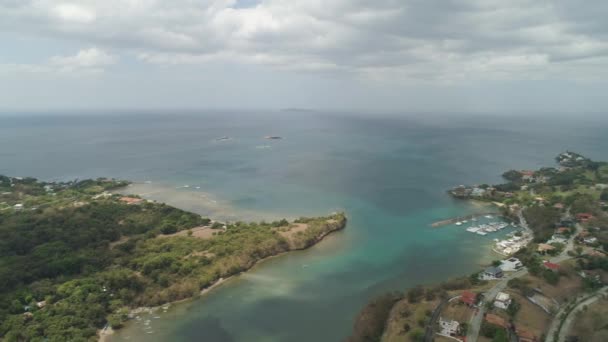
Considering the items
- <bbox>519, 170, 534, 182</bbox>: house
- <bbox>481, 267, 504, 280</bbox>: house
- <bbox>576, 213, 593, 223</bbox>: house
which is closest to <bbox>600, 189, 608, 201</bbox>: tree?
<bbox>576, 213, 593, 223</bbox>: house

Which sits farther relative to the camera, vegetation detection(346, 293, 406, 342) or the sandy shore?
the sandy shore

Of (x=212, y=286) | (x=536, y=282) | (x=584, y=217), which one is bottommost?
(x=212, y=286)

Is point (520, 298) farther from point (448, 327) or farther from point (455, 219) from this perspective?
point (455, 219)

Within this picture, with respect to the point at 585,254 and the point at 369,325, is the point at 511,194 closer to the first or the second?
the point at 585,254

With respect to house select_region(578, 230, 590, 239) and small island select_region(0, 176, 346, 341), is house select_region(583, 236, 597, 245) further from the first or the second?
small island select_region(0, 176, 346, 341)

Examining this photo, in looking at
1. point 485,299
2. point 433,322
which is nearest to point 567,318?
point 485,299

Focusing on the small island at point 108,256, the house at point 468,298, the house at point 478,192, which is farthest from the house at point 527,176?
the house at point 468,298
